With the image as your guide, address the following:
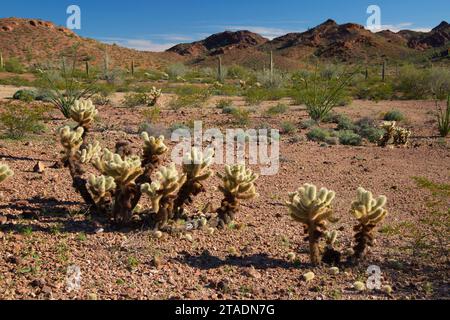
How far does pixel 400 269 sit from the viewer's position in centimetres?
482

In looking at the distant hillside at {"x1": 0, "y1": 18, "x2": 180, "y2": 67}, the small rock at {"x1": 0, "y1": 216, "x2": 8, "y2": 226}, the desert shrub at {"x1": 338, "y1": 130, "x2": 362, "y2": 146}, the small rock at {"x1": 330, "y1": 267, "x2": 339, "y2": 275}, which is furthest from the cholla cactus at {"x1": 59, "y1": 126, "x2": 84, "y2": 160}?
the distant hillside at {"x1": 0, "y1": 18, "x2": 180, "y2": 67}

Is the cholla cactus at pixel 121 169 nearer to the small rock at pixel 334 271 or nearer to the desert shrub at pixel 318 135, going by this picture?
the small rock at pixel 334 271

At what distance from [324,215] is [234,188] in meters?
1.21

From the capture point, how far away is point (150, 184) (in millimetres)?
5160

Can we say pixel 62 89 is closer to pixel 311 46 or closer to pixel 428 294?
pixel 428 294

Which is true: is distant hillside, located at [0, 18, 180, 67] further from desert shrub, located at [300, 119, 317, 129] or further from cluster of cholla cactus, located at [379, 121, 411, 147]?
cluster of cholla cactus, located at [379, 121, 411, 147]

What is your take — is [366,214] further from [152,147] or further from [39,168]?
[39,168]

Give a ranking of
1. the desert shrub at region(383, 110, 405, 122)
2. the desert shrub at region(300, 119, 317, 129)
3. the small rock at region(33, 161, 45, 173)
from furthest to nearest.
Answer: the desert shrub at region(383, 110, 405, 122) → the desert shrub at region(300, 119, 317, 129) → the small rock at region(33, 161, 45, 173)

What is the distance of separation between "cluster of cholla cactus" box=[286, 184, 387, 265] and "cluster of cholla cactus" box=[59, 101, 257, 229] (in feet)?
3.04

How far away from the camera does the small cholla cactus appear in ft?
17.6

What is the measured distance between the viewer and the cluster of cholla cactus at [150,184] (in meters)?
5.01

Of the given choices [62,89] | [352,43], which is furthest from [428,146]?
[352,43]

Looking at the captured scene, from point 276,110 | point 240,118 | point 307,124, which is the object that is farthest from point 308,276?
point 276,110

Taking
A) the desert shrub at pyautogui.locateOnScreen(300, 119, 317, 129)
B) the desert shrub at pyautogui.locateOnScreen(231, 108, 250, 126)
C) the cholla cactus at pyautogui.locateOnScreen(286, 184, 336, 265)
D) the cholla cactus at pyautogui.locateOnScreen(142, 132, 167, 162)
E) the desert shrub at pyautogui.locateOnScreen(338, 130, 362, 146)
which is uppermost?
the desert shrub at pyautogui.locateOnScreen(231, 108, 250, 126)
